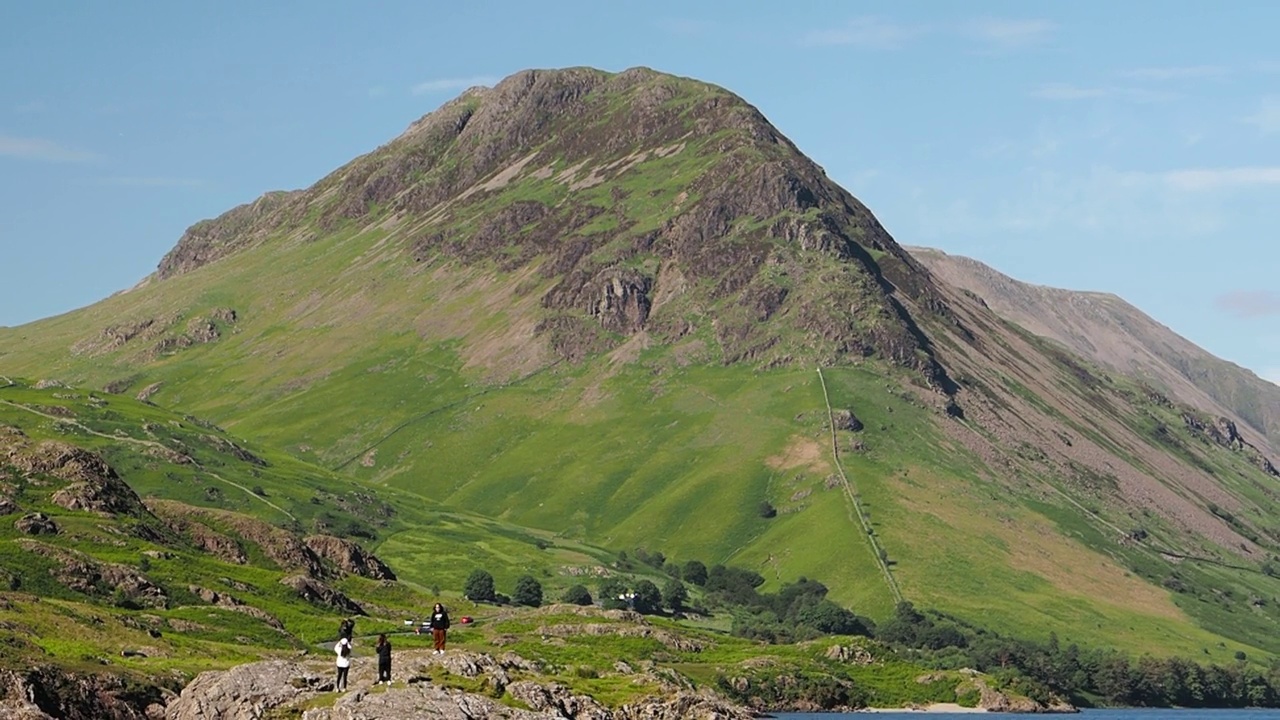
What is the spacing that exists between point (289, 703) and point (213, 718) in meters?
6.58

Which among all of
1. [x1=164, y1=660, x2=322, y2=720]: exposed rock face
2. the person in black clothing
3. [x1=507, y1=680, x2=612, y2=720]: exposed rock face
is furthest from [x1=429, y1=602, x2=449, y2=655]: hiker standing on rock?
[x1=164, y1=660, x2=322, y2=720]: exposed rock face

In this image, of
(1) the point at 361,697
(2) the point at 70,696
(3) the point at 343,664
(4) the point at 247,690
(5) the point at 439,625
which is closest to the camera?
(1) the point at 361,697

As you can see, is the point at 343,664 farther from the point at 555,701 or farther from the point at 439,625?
the point at 555,701

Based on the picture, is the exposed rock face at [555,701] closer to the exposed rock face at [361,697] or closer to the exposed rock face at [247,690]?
the exposed rock face at [361,697]

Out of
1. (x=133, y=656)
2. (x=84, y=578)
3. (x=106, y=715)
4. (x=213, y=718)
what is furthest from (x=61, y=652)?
(x=84, y=578)

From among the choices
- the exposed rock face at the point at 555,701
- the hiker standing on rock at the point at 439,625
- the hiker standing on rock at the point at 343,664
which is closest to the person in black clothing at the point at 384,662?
the hiker standing on rock at the point at 343,664

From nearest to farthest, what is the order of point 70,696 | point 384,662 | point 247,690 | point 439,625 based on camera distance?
point 384,662 → point 247,690 → point 439,625 → point 70,696

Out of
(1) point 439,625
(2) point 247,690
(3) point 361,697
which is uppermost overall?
(1) point 439,625

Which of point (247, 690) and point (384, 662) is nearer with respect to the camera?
point (384, 662)

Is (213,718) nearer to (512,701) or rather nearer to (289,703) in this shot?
(289,703)

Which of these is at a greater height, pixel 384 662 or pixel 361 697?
pixel 384 662

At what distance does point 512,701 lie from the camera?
102188mm

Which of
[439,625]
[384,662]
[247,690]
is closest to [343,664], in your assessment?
[384,662]

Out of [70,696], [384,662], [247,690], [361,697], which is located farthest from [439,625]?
[70,696]
